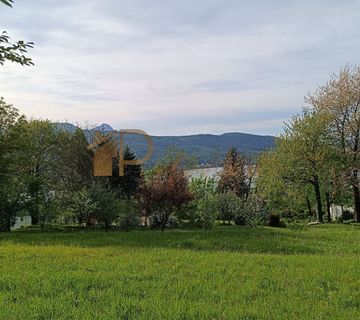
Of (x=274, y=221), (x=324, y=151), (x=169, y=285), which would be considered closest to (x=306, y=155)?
(x=324, y=151)

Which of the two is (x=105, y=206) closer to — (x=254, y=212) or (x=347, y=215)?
(x=254, y=212)

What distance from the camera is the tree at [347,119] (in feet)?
96.9

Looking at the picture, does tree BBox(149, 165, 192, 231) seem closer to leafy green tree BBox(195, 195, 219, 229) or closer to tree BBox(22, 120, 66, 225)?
leafy green tree BBox(195, 195, 219, 229)

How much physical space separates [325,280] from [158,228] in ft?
51.7

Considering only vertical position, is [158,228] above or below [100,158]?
below

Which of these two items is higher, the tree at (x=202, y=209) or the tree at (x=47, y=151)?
the tree at (x=47, y=151)

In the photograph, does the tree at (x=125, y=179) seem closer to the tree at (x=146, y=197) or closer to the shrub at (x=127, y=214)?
the shrub at (x=127, y=214)

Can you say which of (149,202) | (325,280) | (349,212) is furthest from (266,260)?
(349,212)

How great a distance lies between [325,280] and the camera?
7809mm

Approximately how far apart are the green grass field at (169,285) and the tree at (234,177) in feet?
97.3

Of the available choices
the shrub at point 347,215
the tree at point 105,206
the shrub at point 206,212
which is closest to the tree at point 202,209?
the shrub at point 206,212

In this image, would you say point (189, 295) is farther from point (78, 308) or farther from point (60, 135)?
point (60, 135)

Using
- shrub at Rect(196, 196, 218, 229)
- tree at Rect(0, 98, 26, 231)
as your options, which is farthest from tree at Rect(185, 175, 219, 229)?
tree at Rect(0, 98, 26, 231)

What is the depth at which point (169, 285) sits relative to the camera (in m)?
7.30
